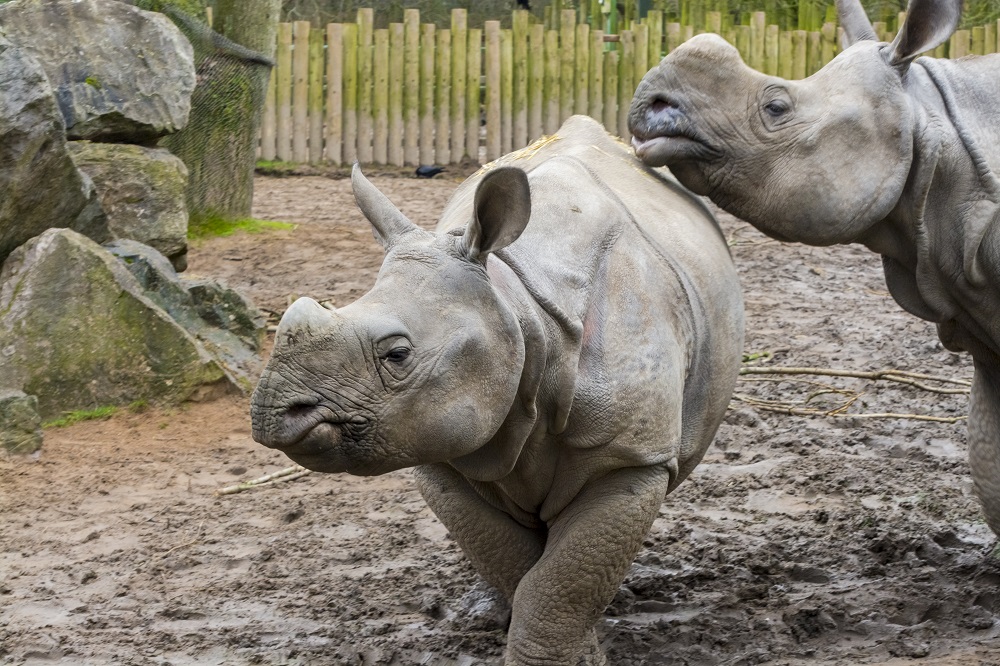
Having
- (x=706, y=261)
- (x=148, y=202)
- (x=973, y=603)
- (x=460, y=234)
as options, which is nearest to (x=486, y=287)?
(x=460, y=234)

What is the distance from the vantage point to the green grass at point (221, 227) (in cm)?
1060

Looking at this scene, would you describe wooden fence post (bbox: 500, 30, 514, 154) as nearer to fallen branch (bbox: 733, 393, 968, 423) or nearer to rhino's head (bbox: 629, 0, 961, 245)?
fallen branch (bbox: 733, 393, 968, 423)

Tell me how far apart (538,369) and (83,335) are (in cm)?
403

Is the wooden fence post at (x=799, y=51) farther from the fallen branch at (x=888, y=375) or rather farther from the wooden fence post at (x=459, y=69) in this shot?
the fallen branch at (x=888, y=375)

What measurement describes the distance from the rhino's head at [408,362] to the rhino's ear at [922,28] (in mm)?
1545

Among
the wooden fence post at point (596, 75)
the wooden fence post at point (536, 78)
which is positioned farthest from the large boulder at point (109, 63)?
the wooden fence post at point (596, 75)

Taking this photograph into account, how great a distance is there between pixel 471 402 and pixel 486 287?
31 centimetres

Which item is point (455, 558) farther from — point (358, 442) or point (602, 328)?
point (358, 442)

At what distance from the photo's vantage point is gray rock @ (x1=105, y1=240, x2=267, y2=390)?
298 inches

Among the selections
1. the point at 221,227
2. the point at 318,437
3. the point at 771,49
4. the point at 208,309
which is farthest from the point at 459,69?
the point at 318,437

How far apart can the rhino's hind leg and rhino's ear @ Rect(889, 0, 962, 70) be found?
4.30 feet

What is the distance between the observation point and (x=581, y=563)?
3979mm

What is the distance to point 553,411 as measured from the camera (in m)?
3.77

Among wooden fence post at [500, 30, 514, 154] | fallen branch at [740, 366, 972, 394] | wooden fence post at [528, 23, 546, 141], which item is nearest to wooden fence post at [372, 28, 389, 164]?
wooden fence post at [500, 30, 514, 154]
